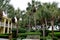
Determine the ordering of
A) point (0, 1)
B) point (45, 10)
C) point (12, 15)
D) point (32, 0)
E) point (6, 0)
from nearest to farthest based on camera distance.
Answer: point (0, 1), point (6, 0), point (45, 10), point (12, 15), point (32, 0)

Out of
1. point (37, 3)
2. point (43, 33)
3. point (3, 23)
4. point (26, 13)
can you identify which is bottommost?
point (43, 33)

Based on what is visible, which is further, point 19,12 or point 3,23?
point 3,23

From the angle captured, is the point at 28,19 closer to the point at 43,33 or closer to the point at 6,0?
the point at 43,33

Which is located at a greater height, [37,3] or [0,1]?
[37,3]

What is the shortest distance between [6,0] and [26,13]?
1078 inches

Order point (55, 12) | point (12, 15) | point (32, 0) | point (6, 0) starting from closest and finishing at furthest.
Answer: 1. point (6, 0)
2. point (55, 12)
3. point (12, 15)
4. point (32, 0)

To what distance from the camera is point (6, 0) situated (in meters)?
18.8

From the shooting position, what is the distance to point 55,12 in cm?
3116

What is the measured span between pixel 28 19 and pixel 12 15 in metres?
10.2

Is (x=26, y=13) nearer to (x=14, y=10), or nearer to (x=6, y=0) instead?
(x=14, y=10)

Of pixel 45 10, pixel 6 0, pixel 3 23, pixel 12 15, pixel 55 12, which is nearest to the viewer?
pixel 6 0

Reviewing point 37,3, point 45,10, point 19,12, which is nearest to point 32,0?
point 37,3

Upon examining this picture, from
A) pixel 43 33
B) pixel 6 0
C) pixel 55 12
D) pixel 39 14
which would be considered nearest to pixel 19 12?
pixel 39 14

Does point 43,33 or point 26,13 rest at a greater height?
point 26,13
